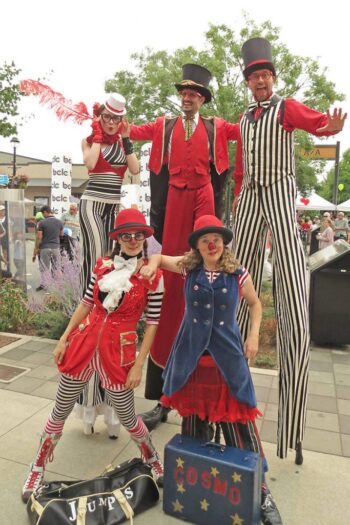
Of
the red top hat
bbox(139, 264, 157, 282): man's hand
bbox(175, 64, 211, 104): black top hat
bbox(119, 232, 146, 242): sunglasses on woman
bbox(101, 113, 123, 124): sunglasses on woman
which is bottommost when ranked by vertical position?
bbox(139, 264, 157, 282): man's hand

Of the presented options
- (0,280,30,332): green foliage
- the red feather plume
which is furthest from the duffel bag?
(0,280,30,332): green foliage

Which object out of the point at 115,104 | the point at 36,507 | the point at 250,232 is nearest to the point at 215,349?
the point at 250,232

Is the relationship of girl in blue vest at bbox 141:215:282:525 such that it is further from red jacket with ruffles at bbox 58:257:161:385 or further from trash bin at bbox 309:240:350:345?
trash bin at bbox 309:240:350:345

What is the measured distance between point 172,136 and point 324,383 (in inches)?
114

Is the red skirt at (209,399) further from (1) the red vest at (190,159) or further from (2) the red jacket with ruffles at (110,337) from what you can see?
(1) the red vest at (190,159)

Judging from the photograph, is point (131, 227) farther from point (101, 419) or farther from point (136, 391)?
point (136, 391)

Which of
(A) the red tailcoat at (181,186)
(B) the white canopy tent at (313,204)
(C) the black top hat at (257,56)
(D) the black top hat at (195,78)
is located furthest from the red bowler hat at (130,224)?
(B) the white canopy tent at (313,204)

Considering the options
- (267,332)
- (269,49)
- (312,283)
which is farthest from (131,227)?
(267,332)

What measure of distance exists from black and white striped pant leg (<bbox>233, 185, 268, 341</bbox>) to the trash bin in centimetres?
292

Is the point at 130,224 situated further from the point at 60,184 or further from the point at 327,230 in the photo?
the point at 60,184

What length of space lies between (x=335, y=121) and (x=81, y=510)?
2.43 m

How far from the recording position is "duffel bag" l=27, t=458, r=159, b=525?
221 centimetres

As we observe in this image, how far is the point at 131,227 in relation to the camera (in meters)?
2.48

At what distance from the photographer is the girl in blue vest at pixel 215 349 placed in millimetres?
2270
